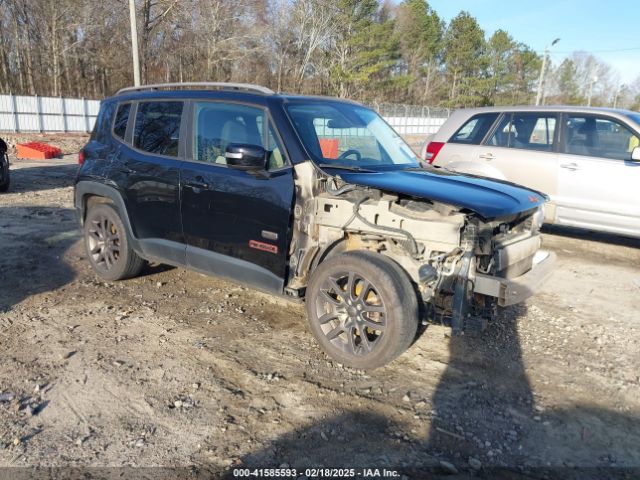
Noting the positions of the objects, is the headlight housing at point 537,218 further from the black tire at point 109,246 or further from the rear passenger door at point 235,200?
the black tire at point 109,246

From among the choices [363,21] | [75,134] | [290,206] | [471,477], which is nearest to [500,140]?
[290,206]

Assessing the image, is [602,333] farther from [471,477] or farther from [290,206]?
[290,206]

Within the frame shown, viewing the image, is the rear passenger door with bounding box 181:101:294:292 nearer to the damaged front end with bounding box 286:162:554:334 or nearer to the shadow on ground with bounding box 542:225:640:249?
the damaged front end with bounding box 286:162:554:334

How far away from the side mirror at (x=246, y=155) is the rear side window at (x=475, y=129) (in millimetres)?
4731

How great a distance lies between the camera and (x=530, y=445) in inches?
116

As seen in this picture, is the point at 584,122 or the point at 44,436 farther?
the point at 584,122

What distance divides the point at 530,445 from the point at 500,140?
551cm

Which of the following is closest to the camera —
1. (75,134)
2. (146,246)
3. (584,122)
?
(146,246)

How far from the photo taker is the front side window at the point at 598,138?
6.67m

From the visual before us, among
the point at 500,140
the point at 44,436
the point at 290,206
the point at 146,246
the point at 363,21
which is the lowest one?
the point at 44,436

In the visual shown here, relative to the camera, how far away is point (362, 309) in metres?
3.64

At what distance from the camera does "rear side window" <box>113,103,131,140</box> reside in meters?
5.22

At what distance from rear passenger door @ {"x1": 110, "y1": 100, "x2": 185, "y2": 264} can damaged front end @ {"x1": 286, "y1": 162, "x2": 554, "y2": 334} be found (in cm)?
135

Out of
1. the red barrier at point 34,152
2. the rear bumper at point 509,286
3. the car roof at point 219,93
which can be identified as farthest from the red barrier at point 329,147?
the red barrier at point 34,152
